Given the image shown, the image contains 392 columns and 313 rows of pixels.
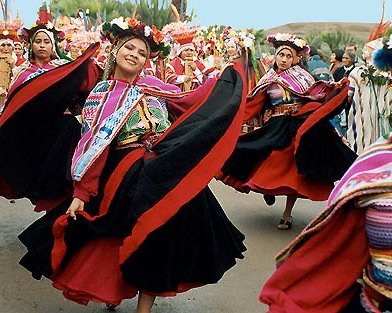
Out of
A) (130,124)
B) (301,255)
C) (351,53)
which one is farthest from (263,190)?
(351,53)

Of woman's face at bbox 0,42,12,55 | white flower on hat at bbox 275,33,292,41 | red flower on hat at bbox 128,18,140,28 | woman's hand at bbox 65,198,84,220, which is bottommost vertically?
woman's face at bbox 0,42,12,55

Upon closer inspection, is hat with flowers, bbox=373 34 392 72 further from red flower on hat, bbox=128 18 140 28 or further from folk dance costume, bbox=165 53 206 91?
folk dance costume, bbox=165 53 206 91

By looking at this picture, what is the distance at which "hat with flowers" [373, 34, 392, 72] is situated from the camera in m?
2.57

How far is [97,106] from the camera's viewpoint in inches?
150

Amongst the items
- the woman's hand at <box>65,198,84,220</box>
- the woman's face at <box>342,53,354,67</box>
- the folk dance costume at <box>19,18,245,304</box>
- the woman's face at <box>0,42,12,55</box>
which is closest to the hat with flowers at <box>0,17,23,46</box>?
the woman's face at <box>0,42,12,55</box>

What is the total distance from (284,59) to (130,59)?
2893 mm

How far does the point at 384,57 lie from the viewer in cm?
259

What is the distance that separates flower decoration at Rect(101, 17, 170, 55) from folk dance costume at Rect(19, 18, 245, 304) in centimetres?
30

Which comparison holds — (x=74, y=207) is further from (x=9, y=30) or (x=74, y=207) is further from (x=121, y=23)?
(x=9, y=30)

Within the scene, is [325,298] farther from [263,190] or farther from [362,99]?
[362,99]

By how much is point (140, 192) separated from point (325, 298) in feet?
4.36

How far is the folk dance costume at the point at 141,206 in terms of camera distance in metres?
3.45

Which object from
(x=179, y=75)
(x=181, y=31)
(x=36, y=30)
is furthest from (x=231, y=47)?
(x=36, y=30)

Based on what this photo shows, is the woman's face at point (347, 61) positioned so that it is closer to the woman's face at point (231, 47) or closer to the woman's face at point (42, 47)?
the woman's face at point (231, 47)
